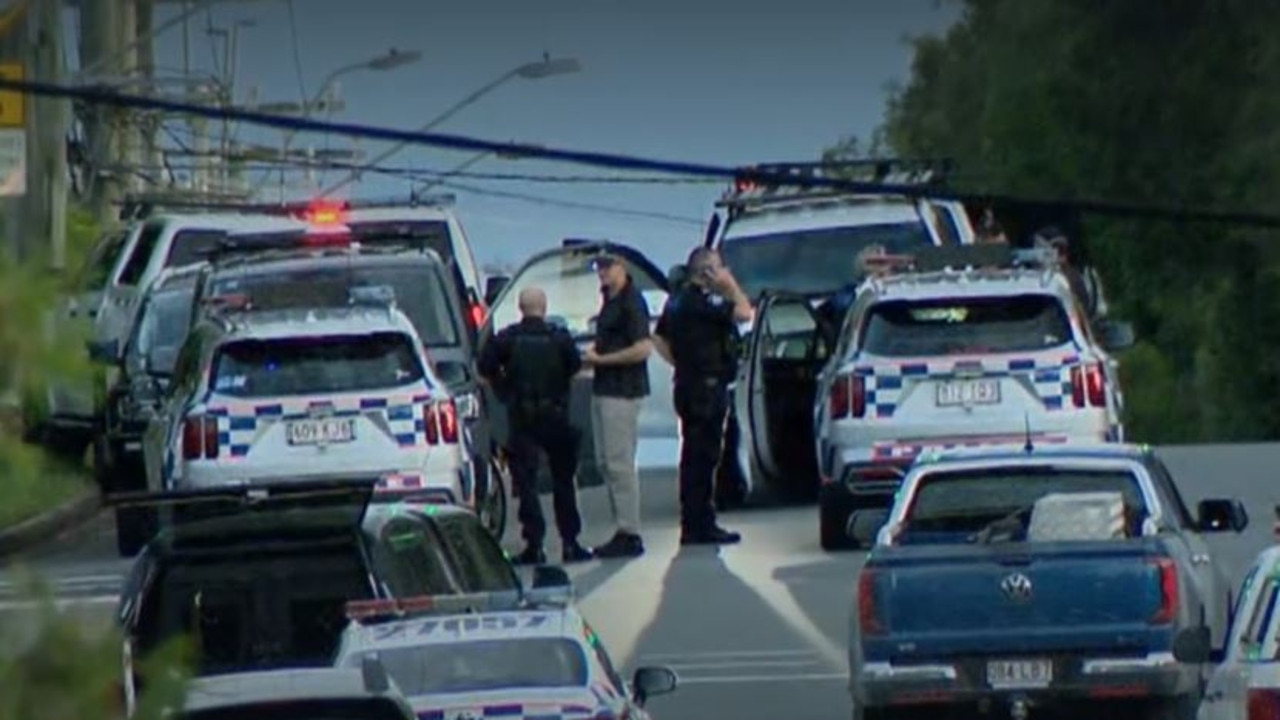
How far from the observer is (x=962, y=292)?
73.3 feet

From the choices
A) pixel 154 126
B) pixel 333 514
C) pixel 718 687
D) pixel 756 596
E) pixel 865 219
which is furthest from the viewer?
pixel 154 126

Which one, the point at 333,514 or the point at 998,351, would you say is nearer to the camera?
the point at 333,514

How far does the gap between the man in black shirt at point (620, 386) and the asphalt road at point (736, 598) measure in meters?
0.43

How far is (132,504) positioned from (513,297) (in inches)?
671

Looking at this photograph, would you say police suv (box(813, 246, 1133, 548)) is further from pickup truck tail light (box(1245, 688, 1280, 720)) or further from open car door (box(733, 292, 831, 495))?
pickup truck tail light (box(1245, 688, 1280, 720))

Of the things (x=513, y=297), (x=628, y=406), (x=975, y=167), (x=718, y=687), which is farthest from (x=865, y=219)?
(x=975, y=167)

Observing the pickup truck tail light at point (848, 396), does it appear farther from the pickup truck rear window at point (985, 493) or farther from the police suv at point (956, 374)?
the pickup truck rear window at point (985, 493)

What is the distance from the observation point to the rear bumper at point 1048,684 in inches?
597

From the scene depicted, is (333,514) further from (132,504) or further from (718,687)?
(718,687)

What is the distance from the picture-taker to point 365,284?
23.6m

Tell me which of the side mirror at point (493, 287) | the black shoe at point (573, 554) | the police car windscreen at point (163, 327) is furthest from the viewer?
the side mirror at point (493, 287)

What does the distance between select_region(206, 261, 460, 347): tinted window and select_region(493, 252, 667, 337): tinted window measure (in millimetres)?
6557

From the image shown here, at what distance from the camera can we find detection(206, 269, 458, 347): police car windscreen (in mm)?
23250

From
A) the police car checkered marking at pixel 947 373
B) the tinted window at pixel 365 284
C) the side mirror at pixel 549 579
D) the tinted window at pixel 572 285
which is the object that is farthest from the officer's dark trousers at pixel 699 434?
the side mirror at pixel 549 579
